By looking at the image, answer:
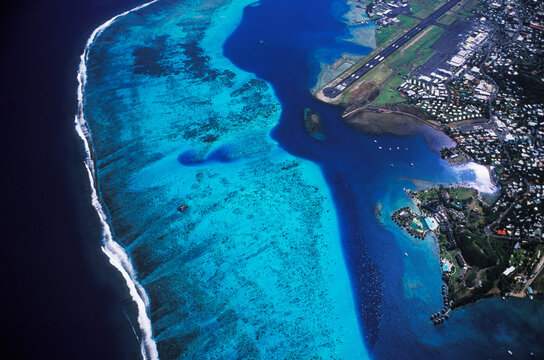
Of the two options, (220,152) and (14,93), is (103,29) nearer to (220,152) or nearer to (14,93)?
(14,93)

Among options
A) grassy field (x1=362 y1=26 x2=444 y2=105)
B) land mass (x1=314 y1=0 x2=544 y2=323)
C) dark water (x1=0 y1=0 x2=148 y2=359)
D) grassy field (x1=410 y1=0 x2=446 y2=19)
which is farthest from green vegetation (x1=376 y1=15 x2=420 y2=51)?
dark water (x1=0 y1=0 x2=148 y2=359)

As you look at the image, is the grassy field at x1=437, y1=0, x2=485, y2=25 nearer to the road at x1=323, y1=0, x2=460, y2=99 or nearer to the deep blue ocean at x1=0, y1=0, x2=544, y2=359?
the road at x1=323, y1=0, x2=460, y2=99

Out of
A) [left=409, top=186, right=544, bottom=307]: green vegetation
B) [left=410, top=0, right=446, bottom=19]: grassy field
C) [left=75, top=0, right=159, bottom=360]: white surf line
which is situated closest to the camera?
[left=75, top=0, right=159, bottom=360]: white surf line

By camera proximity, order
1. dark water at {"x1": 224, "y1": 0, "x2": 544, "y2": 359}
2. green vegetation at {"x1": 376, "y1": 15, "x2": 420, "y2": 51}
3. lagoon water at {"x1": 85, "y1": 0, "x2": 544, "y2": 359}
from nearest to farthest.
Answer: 1. dark water at {"x1": 224, "y1": 0, "x2": 544, "y2": 359}
2. lagoon water at {"x1": 85, "y1": 0, "x2": 544, "y2": 359}
3. green vegetation at {"x1": 376, "y1": 15, "x2": 420, "y2": 51}

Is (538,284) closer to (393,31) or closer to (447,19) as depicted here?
(393,31)

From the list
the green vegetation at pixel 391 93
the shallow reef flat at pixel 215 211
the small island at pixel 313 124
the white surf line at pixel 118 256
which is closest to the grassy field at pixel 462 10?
the green vegetation at pixel 391 93

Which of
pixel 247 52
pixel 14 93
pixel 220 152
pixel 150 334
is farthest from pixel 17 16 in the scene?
pixel 150 334

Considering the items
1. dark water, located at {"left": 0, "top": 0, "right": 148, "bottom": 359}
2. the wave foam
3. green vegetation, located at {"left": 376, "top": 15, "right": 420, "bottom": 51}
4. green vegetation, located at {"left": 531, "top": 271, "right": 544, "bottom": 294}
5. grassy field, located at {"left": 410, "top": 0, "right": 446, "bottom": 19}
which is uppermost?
grassy field, located at {"left": 410, "top": 0, "right": 446, "bottom": 19}
